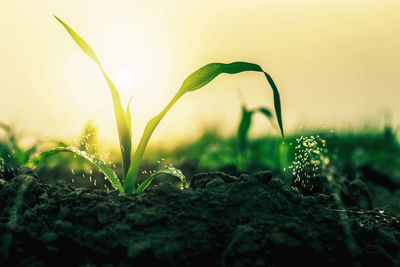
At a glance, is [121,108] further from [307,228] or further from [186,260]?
[307,228]

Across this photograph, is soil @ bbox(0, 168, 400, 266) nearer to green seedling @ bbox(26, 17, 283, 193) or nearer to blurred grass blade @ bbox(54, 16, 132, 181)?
green seedling @ bbox(26, 17, 283, 193)

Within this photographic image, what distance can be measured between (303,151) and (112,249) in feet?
3.34

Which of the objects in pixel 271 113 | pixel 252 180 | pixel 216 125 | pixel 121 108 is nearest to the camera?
pixel 252 180

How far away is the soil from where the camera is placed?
1.09 meters

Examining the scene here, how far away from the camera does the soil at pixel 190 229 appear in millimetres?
1095

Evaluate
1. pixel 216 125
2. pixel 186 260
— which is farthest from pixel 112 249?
pixel 216 125

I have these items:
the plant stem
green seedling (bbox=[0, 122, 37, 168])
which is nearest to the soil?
the plant stem

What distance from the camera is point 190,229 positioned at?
1191 millimetres

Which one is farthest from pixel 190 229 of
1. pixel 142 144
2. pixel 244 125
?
pixel 244 125

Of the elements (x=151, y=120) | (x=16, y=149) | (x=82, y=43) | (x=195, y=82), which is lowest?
(x=16, y=149)

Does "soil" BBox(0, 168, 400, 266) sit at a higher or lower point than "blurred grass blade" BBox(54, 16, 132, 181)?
lower

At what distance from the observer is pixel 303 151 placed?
5.60 ft

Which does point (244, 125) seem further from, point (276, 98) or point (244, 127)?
point (276, 98)

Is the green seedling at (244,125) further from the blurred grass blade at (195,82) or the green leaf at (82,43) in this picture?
the green leaf at (82,43)
